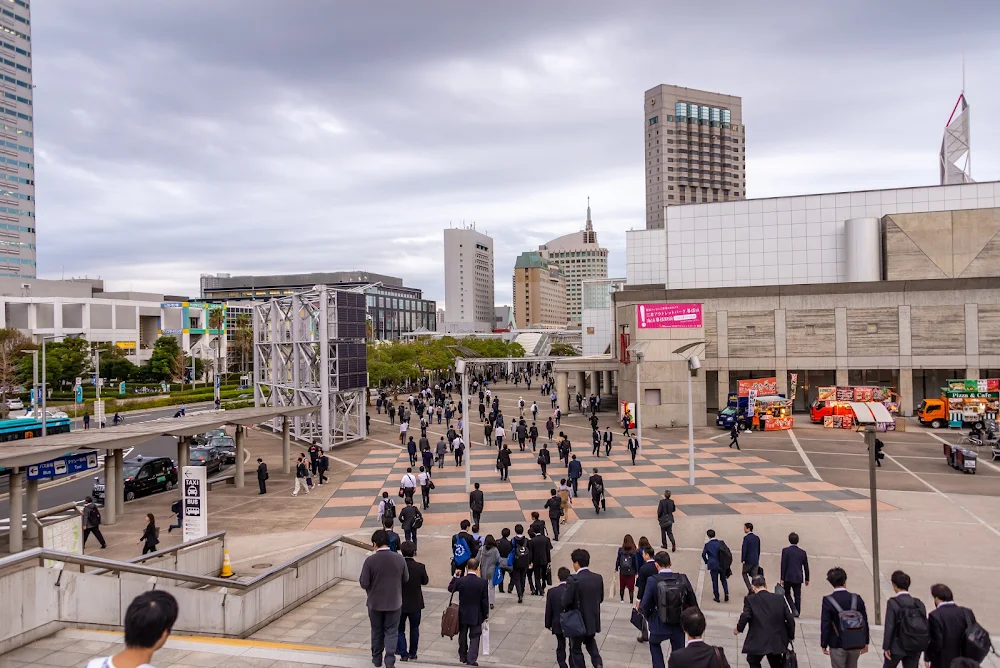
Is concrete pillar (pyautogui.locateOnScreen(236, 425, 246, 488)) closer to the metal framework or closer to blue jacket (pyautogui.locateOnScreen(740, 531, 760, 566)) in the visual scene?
the metal framework

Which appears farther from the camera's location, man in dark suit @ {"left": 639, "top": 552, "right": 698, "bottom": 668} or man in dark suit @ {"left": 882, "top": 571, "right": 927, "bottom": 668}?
man in dark suit @ {"left": 639, "top": 552, "right": 698, "bottom": 668}

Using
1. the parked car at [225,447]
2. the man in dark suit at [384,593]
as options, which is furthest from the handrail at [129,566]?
the parked car at [225,447]

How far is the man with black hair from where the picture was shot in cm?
366

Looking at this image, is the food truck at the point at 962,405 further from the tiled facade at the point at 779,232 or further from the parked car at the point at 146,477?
the parked car at the point at 146,477

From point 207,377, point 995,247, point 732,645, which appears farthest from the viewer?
point 207,377

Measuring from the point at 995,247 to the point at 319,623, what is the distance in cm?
5745

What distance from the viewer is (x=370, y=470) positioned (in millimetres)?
28203

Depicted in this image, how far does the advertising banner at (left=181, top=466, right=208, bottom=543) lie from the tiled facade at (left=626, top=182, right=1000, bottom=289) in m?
53.4

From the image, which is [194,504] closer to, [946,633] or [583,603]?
[583,603]

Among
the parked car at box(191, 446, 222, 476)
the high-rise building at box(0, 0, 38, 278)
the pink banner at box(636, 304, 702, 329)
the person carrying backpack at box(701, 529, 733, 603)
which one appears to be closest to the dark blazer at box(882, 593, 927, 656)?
the person carrying backpack at box(701, 529, 733, 603)

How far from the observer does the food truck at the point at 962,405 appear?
123ft

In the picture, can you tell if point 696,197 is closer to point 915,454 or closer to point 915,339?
point 915,339

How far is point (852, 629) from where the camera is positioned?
7426mm

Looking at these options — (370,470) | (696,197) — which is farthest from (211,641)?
(696,197)
